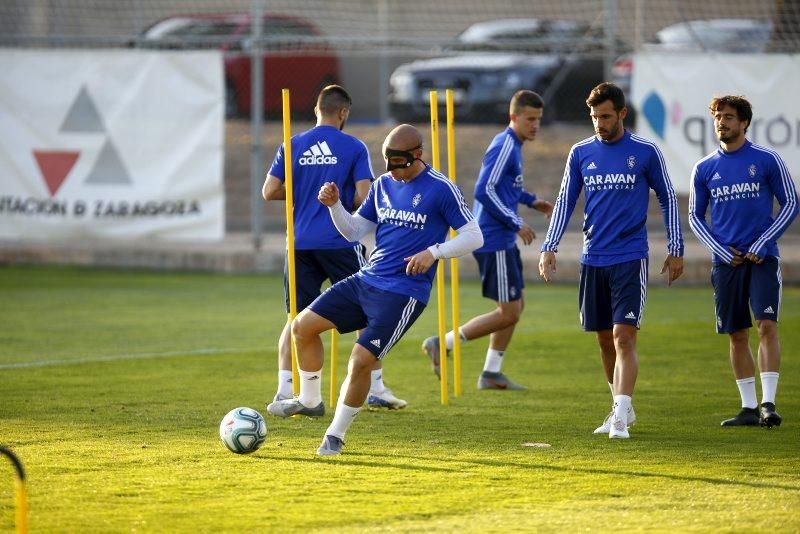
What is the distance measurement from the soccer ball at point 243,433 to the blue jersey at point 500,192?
326cm

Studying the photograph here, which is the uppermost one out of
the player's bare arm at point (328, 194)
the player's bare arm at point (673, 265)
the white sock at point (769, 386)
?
the player's bare arm at point (328, 194)

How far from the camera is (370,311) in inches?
313

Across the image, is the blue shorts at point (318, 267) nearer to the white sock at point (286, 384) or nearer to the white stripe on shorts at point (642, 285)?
the white sock at point (286, 384)

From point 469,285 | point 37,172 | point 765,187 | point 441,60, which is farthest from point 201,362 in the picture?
point 441,60

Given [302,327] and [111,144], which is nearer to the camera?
[302,327]

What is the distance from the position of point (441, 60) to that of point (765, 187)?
15.8 m

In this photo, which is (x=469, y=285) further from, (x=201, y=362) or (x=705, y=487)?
(x=705, y=487)

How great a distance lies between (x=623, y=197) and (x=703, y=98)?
913 cm

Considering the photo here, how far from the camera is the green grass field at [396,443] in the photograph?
21.4ft

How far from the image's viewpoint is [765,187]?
8.99 m

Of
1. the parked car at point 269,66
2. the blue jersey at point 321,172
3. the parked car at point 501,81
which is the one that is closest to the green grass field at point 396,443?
the blue jersey at point 321,172

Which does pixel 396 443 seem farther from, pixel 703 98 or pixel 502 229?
pixel 703 98

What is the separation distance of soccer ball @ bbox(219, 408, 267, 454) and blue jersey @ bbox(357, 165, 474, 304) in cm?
102

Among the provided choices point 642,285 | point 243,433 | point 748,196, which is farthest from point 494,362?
point 243,433
